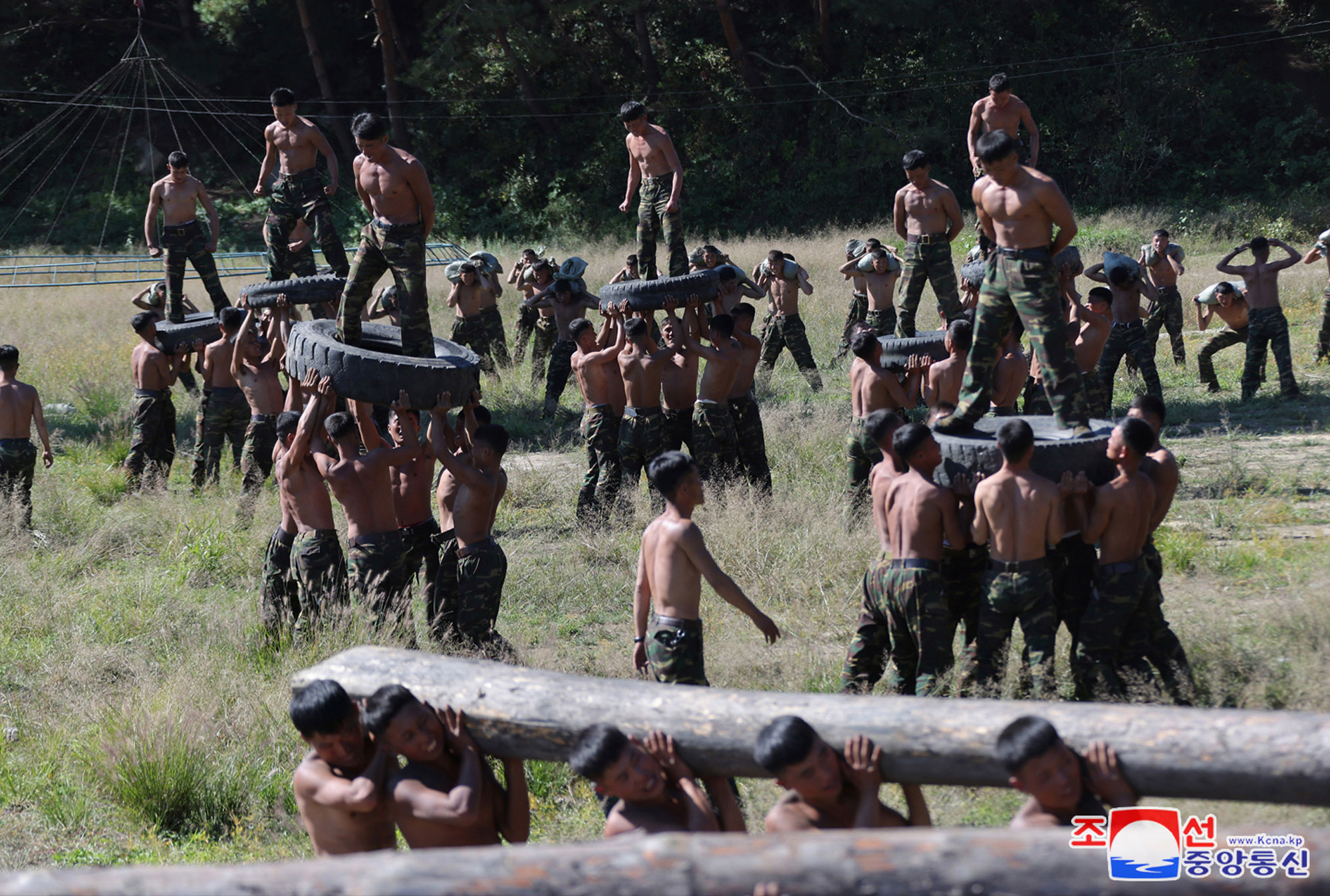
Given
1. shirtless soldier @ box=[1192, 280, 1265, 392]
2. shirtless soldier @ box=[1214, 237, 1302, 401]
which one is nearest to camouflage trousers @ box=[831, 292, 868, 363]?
shirtless soldier @ box=[1192, 280, 1265, 392]

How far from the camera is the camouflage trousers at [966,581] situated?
688 cm

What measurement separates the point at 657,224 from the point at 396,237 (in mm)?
5041

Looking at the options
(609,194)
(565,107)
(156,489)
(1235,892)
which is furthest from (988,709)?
(565,107)

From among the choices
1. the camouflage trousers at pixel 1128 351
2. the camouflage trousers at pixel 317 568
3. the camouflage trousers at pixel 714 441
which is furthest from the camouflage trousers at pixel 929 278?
the camouflage trousers at pixel 317 568

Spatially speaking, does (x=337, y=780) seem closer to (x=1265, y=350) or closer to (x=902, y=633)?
(x=902, y=633)

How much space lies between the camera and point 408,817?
4.86 m

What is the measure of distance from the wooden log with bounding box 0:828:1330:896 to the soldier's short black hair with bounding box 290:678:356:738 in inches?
43.4

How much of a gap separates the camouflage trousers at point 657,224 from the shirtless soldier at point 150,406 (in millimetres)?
5098

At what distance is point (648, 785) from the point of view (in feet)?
15.1

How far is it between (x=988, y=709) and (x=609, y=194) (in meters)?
30.9

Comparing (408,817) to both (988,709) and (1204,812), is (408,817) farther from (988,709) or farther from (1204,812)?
(1204,812)

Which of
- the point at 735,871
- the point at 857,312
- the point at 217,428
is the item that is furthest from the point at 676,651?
the point at 857,312

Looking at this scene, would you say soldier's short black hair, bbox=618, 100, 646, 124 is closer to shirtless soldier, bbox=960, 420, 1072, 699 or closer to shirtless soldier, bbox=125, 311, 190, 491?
shirtless soldier, bbox=125, 311, 190, 491

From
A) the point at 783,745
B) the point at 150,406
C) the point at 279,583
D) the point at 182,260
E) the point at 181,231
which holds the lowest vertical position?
the point at 279,583
